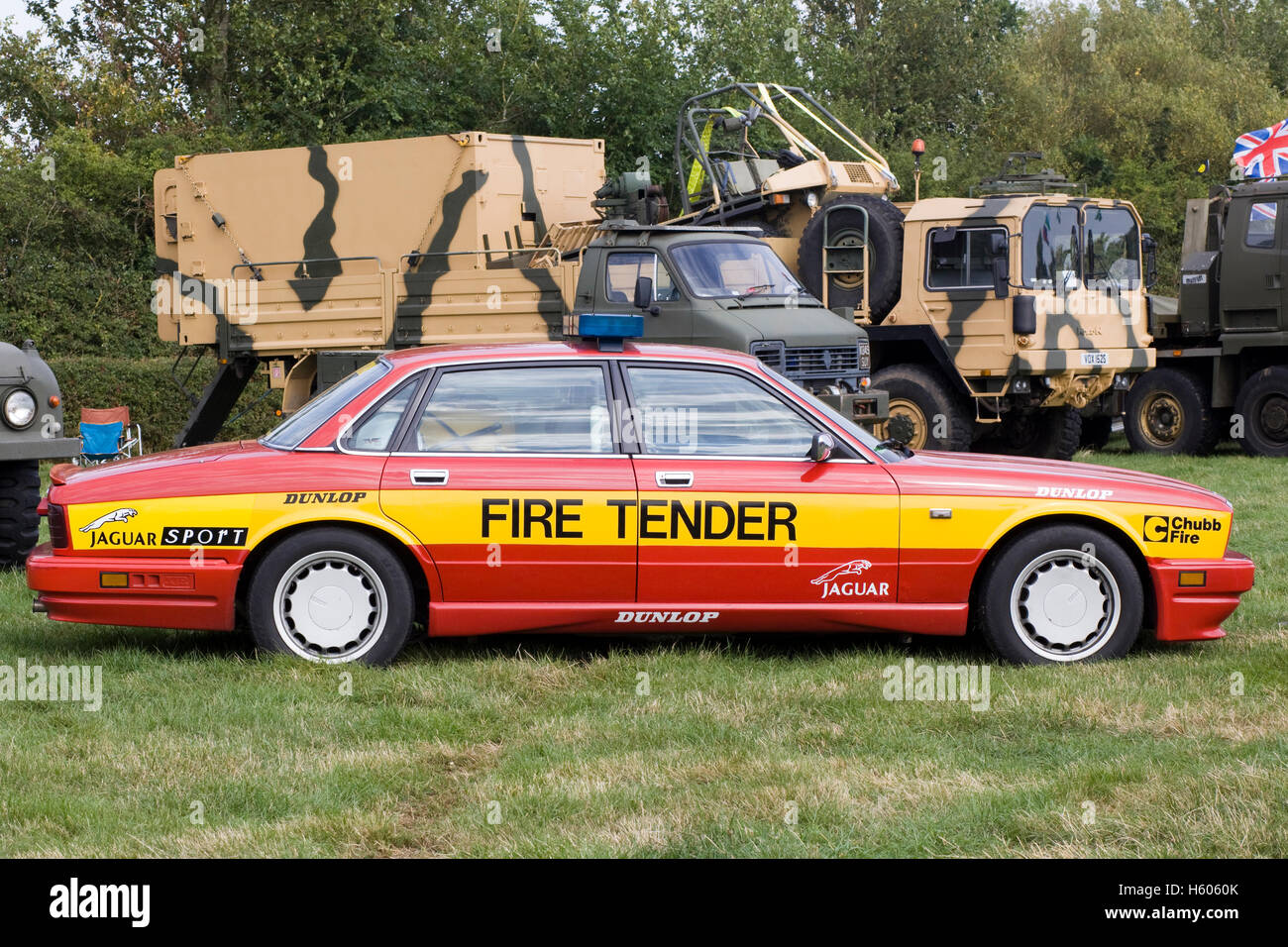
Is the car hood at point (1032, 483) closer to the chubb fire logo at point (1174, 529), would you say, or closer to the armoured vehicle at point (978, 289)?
the chubb fire logo at point (1174, 529)

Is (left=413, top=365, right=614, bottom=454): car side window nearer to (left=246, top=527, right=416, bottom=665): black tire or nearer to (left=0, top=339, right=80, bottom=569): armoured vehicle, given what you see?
(left=246, top=527, right=416, bottom=665): black tire


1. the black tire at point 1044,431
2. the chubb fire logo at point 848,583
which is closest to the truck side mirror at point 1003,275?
the black tire at point 1044,431

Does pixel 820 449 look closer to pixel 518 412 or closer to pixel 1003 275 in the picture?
pixel 518 412

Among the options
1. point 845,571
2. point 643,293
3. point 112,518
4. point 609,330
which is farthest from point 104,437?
point 845,571

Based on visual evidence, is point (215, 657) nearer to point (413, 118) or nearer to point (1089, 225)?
point (1089, 225)

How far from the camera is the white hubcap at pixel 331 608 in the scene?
6.56m

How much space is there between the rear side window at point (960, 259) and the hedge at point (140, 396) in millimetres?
8614

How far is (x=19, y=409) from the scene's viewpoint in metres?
8.79

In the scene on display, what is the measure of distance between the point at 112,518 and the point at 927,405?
9.74 m

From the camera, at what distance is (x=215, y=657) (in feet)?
22.2

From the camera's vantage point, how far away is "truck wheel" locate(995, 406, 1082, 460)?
16.2 metres

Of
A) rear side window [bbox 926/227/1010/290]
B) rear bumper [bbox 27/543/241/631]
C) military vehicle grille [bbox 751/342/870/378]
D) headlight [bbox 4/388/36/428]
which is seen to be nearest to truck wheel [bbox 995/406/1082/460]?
rear side window [bbox 926/227/1010/290]

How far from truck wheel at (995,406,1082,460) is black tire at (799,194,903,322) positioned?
2189 mm

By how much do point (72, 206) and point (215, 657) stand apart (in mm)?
18250
